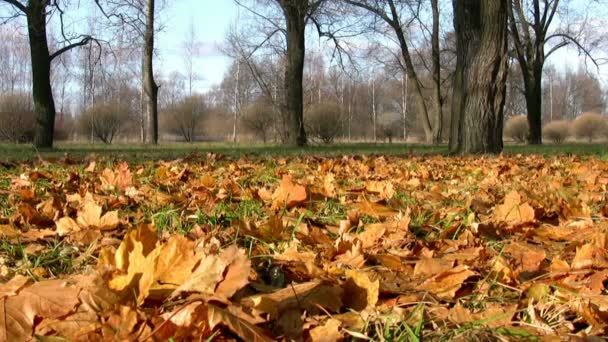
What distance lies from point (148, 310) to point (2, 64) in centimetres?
6183

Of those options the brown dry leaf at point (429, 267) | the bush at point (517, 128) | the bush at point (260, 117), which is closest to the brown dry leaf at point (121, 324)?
the brown dry leaf at point (429, 267)

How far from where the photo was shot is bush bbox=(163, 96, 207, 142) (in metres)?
44.6

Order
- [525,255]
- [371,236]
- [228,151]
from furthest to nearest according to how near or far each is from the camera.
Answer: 1. [228,151]
2. [371,236]
3. [525,255]

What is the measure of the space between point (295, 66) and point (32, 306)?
1474cm

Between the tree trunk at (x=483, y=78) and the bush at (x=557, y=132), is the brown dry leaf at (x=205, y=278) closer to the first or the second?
the tree trunk at (x=483, y=78)

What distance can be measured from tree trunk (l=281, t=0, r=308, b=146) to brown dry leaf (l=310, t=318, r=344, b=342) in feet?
46.4

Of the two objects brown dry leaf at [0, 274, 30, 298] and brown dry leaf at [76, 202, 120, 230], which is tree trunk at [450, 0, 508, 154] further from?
brown dry leaf at [0, 274, 30, 298]

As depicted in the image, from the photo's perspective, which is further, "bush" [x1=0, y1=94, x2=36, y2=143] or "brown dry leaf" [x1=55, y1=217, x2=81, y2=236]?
"bush" [x1=0, y1=94, x2=36, y2=143]

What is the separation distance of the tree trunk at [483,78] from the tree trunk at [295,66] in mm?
7096

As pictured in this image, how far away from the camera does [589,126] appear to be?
151 feet

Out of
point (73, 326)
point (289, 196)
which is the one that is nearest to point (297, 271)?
point (73, 326)

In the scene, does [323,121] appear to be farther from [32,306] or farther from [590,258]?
[32,306]

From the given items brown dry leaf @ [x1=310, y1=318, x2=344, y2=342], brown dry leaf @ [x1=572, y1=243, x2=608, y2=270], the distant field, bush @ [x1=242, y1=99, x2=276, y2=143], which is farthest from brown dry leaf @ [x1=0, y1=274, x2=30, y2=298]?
bush @ [x1=242, y1=99, x2=276, y2=143]

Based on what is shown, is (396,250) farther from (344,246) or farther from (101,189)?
(101,189)
